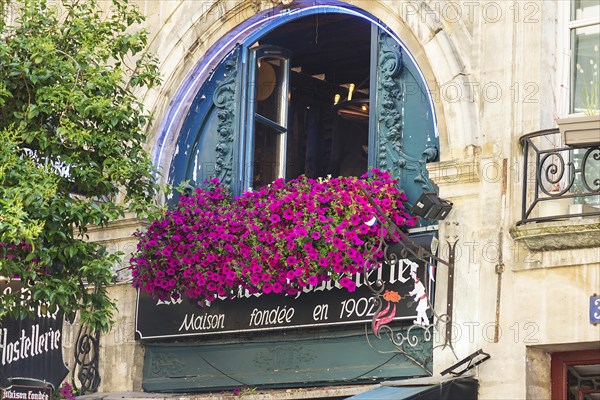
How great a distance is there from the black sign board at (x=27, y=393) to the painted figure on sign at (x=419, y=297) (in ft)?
13.1

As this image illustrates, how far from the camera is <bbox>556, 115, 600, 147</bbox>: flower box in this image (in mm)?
10836

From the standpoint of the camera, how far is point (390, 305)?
1227cm

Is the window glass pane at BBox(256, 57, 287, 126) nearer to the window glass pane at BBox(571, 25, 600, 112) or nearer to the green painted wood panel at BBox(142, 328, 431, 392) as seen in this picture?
the green painted wood panel at BBox(142, 328, 431, 392)

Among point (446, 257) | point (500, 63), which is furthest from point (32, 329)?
point (500, 63)

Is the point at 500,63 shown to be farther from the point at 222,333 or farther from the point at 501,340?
the point at 222,333

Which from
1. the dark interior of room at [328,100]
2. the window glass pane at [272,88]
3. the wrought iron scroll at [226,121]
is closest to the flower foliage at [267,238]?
the wrought iron scroll at [226,121]

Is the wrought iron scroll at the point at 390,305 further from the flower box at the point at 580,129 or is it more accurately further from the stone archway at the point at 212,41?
the flower box at the point at 580,129

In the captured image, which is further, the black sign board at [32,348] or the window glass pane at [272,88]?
the window glass pane at [272,88]

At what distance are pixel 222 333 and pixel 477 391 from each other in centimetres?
285

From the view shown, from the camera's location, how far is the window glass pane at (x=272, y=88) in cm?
1423

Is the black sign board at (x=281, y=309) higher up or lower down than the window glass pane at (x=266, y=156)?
lower down

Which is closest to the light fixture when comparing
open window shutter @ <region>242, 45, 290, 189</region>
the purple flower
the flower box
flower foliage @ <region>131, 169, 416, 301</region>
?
flower foliage @ <region>131, 169, 416, 301</region>

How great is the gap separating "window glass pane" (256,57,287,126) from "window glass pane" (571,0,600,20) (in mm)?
3407

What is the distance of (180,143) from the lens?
1443 cm
